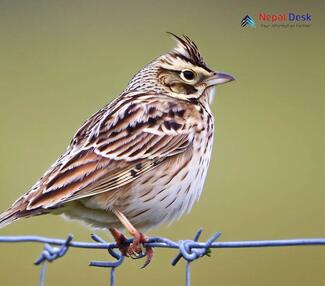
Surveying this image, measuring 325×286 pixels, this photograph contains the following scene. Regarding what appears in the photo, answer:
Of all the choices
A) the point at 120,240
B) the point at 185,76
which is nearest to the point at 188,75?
the point at 185,76

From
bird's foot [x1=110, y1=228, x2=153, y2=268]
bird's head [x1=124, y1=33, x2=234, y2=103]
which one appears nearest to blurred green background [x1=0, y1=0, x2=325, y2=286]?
bird's head [x1=124, y1=33, x2=234, y2=103]

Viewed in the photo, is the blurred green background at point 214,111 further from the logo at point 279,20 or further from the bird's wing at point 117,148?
the bird's wing at point 117,148

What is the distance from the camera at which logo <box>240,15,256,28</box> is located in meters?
11.1

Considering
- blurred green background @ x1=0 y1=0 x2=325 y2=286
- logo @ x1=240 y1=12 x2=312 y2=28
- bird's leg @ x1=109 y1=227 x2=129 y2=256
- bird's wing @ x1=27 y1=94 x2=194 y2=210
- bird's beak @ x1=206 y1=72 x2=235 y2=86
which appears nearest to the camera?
bird's wing @ x1=27 y1=94 x2=194 y2=210

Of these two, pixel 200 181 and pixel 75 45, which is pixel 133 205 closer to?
pixel 200 181

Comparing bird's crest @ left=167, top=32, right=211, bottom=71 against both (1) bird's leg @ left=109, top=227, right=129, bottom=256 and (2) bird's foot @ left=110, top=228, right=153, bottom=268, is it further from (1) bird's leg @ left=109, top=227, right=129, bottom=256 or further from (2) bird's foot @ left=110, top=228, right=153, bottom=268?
(2) bird's foot @ left=110, top=228, right=153, bottom=268

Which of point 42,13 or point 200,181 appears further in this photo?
point 42,13

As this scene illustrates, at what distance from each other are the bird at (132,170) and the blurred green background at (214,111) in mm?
2278

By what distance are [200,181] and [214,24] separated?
5.55 m

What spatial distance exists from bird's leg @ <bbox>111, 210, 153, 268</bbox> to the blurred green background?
254cm

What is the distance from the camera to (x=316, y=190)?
31.3ft

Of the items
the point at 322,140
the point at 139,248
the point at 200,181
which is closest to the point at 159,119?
the point at 200,181

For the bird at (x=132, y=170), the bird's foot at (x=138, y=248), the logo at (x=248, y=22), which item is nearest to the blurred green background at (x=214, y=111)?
the logo at (x=248, y=22)

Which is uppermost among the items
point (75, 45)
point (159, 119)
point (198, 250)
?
point (75, 45)
